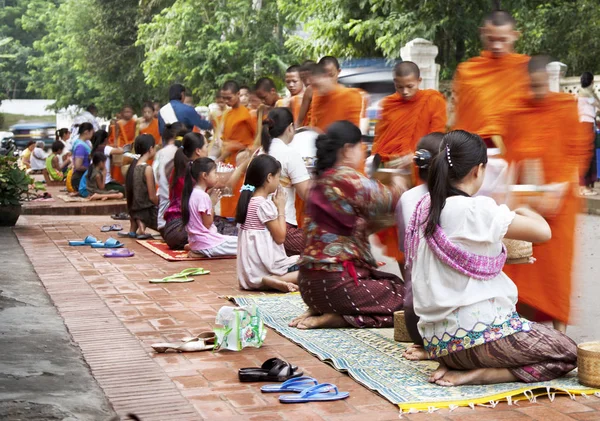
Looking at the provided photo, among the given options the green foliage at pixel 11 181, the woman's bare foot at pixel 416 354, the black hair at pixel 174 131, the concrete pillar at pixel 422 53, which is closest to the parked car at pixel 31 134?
the concrete pillar at pixel 422 53

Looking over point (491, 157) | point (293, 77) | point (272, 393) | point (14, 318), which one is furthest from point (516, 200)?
point (293, 77)

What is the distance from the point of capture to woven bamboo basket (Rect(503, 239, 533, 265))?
Answer: 5699 millimetres

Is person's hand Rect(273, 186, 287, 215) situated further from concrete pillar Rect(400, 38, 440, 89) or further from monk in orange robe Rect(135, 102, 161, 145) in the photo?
concrete pillar Rect(400, 38, 440, 89)

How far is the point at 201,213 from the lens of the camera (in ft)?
31.9

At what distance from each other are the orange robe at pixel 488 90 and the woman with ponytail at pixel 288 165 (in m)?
1.99

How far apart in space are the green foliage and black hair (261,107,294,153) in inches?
177

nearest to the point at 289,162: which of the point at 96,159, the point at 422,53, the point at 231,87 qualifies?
the point at 231,87

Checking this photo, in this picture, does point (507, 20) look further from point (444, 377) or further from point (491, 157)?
point (444, 377)

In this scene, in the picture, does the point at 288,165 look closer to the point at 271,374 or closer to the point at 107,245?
the point at 107,245

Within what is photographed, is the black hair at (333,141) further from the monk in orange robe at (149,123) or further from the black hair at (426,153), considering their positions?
the monk in orange robe at (149,123)

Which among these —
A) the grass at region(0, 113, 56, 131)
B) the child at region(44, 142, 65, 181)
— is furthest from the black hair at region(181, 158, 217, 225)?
the grass at region(0, 113, 56, 131)

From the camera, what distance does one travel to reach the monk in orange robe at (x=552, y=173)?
6.17 m

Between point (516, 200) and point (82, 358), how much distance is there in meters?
2.59

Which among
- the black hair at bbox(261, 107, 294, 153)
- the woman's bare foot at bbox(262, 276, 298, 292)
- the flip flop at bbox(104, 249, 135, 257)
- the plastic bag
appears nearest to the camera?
the plastic bag
